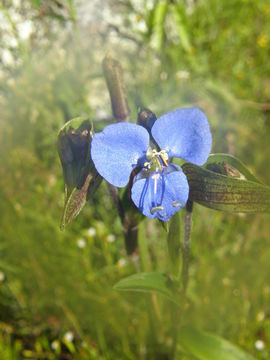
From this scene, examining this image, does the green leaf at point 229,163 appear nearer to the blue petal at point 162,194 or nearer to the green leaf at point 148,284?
the blue petal at point 162,194

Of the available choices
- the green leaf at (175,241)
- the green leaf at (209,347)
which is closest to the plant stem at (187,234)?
the green leaf at (175,241)

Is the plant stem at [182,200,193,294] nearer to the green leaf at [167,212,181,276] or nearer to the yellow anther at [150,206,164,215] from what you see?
the green leaf at [167,212,181,276]

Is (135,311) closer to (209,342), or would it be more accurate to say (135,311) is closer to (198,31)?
(209,342)

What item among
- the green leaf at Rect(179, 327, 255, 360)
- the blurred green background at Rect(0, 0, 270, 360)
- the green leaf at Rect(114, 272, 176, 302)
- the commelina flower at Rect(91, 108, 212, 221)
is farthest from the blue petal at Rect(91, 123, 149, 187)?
the green leaf at Rect(179, 327, 255, 360)

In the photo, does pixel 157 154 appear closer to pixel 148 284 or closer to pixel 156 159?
pixel 156 159

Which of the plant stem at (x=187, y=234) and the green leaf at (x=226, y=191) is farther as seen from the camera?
the plant stem at (x=187, y=234)

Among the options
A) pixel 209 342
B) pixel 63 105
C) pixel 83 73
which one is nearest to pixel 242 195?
pixel 209 342
